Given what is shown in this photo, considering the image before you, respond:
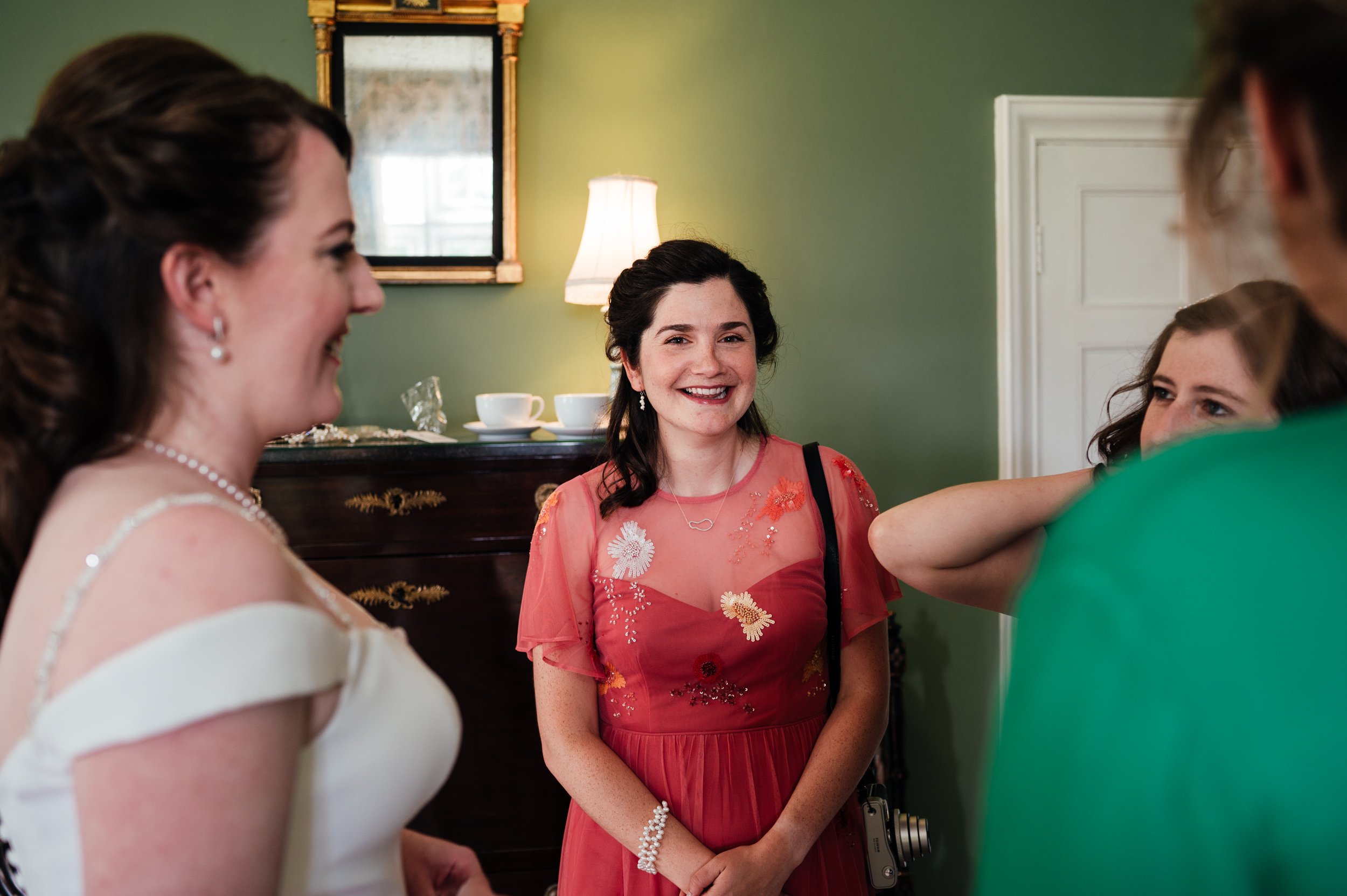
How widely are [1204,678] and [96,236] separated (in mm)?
803

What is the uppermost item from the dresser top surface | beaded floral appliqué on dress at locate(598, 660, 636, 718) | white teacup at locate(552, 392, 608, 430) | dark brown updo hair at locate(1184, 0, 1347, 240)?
dark brown updo hair at locate(1184, 0, 1347, 240)

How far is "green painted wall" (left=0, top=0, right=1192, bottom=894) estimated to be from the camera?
8.59ft

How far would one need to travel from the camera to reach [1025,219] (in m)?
2.81

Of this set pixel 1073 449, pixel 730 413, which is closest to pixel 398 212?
pixel 730 413

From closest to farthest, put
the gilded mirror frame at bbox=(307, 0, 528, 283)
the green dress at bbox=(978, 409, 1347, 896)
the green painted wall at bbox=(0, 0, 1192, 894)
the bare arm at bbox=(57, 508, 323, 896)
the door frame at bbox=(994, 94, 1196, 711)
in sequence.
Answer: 1. the green dress at bbox=(978, 409, 1347, 896)
2. the bare arm at bbox=(57, 508, 323, 896)
3. the gilded mirror frame at bbox=(307, 0, 528, 283)
4. the green painted wall at bbox=(0, 0, 1192, 894)
5. the door frame at bbox=(994, 94, 1196, 711)

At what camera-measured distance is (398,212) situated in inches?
101

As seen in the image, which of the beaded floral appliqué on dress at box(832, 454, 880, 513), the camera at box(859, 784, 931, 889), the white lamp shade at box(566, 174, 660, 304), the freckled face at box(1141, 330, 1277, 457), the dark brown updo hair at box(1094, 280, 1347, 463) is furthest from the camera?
the white lamp shade at box(566, 174, 660, 304)

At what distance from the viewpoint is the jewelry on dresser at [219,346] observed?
0.75 meters

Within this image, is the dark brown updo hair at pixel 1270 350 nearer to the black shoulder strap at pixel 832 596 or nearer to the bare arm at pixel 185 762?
the black shoulder strap at pixel 832 596

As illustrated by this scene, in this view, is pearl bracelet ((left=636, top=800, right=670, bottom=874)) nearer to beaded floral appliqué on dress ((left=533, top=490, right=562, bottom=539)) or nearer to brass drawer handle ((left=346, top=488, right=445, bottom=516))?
beaded floral appliqué on dress ((left=533, top=490, right=562, bottom=539))

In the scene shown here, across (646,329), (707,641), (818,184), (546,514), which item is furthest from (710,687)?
(818,184)

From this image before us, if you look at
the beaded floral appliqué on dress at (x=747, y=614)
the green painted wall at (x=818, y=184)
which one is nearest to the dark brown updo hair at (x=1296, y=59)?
the beaded floral appliqué on dress at (x=747, y=614)

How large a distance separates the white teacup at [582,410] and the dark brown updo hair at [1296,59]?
188cm

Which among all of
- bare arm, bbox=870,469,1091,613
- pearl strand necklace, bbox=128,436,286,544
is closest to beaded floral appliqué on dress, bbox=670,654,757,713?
bare arm, bbox=870,469,1091,613
